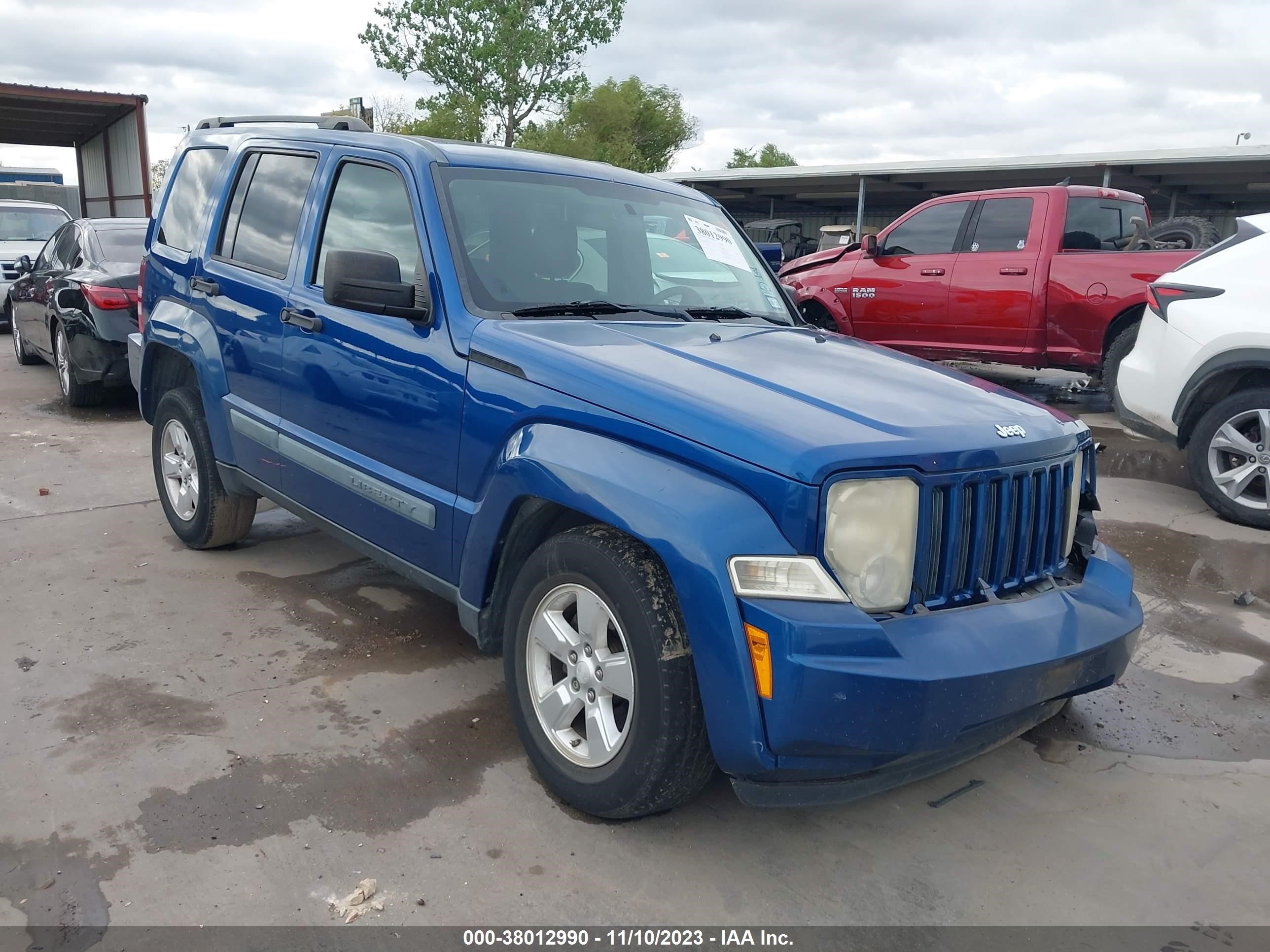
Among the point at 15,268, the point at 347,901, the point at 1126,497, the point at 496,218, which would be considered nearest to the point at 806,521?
the point at 347,901

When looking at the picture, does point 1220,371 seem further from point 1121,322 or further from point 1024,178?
point 1024,178

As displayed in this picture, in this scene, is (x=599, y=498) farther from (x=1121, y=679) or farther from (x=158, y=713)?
(x=1121, y=679)

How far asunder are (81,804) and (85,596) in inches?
72.8

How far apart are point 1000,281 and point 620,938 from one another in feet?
26.7

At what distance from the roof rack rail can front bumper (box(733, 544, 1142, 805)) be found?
323 cm

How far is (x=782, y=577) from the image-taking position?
235 cm

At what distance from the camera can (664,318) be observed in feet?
11.7

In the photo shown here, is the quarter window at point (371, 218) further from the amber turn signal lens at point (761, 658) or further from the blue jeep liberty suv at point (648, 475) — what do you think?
the amber turn signal lens at point (761, 658)

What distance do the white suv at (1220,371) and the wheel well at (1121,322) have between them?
2.40m

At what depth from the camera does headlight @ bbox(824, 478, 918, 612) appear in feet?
7.88

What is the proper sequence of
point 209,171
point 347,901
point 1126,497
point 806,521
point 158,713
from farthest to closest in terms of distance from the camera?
point 1126,497 → point 209,171 → point 158,713 → point 347,901 → point 806,521

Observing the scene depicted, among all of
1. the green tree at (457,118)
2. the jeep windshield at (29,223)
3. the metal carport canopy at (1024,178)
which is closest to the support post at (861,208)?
the metal carport canopy at (1024,178)

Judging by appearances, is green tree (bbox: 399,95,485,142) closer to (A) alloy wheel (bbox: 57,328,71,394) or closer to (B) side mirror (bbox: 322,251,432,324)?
(A) alloy wheel (bbox: 57,328,71,394)

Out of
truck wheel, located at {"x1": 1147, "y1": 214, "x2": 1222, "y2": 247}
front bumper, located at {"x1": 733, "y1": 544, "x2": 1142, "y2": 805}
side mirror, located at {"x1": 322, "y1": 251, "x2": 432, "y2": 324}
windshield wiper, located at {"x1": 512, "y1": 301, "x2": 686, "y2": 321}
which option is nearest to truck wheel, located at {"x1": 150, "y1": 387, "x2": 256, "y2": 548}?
side mirror, located at {"x1": 322, "y1": 251, "x2": 432, "y2": 324}
